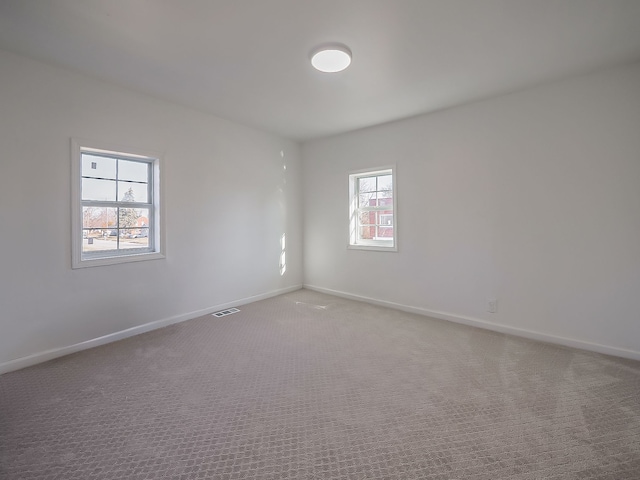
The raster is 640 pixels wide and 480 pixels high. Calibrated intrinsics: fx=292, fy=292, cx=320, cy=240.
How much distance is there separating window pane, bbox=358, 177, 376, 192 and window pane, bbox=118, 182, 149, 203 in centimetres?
292

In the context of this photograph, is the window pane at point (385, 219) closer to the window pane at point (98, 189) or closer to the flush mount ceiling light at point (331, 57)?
the flush mount ceiling light at point (331, 57)

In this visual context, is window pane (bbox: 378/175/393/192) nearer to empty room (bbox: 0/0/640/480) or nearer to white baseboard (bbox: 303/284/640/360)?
empty room (bbox: 0/0/640/480)

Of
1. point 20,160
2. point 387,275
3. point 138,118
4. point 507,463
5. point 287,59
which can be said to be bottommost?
point 507,463

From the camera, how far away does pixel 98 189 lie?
3.01 meters

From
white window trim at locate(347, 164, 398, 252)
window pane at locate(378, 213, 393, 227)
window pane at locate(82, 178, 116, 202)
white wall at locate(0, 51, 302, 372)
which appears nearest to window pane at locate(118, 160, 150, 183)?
window pane at locate(82, 178, 116, 202)

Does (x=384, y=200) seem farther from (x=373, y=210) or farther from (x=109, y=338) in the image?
(x=109, y=338)

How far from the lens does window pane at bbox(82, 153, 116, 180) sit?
2910mm

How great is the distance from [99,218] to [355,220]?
3.27 metres

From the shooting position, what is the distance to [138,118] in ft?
10.3

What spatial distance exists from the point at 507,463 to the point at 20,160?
4.02m

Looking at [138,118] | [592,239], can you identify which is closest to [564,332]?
[592,239]

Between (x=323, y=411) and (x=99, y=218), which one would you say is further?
(x=99, y=218)

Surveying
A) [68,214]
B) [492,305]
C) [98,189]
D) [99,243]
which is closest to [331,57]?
[98,189]

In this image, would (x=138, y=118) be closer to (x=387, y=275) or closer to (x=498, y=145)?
(x=387, y=275)
